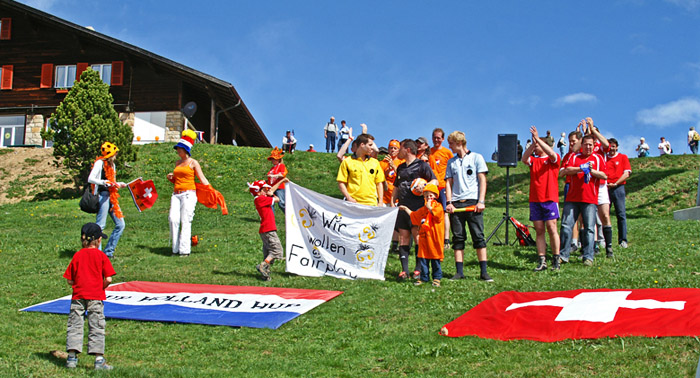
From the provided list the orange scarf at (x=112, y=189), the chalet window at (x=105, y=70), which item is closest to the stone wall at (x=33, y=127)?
the chalet window at (x=105, y=70)

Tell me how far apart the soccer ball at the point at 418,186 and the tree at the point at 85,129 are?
20873 millimetres

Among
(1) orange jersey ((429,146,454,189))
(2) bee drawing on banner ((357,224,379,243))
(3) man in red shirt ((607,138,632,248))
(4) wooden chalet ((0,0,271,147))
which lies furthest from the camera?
(4) wooden chalet ((0,0,271,147))

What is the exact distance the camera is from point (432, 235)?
30.2ft

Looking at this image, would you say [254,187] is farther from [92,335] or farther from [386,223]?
[92,335]

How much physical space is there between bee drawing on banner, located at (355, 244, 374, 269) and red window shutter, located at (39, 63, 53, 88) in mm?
35658

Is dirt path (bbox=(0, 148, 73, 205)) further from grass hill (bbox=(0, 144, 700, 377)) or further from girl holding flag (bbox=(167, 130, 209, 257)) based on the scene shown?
girl holding flag (bbox=(167, 130, 209, 257))

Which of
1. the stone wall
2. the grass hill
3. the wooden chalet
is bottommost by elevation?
the grass hill

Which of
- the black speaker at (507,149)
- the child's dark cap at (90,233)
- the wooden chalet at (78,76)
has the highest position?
the wooden chalet at (78,76)

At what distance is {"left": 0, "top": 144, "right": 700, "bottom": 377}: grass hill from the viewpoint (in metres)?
5.57

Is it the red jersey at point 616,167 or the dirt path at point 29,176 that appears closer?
the red jersey at point 616,167

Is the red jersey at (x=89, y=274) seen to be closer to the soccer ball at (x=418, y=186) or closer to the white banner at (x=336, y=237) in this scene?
the white banner at (x=336, y=237)

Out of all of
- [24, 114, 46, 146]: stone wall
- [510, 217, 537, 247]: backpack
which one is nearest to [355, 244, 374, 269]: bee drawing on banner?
[510, 217, 537, 247]: backpack

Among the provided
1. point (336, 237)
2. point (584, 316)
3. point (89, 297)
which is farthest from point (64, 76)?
point (584, 316)

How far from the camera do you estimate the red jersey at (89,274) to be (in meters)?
6.10
